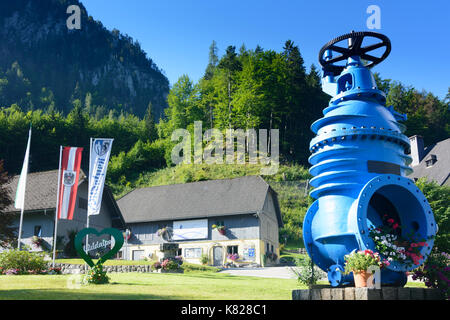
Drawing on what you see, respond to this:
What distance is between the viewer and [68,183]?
2384cm

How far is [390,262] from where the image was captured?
314 inches

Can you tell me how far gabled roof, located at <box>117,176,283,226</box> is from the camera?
4000 centimetres

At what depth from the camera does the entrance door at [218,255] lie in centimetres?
3903

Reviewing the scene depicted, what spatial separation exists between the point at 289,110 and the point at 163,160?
23.8m

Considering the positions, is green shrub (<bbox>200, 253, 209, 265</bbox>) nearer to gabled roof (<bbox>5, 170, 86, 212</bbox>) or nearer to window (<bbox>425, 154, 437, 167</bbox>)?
gabled roof (<bbox>5, 170, 86, 212</bbox>)

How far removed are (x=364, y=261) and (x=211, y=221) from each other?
1310 inches

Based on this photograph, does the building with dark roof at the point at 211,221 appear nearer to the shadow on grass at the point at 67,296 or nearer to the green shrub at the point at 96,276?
the green shrub at the point at 96,276

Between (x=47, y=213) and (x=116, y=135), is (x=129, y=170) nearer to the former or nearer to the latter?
(x=116, y=135)

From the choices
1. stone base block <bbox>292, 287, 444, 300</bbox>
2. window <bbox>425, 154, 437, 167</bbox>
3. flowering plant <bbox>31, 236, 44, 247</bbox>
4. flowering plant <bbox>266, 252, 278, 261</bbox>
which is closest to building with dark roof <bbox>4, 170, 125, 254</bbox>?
flowering plant <bbox>31, 236, 44, 247</bbox>

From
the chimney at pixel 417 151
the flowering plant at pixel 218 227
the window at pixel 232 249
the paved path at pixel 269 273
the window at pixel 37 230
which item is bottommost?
the paved path at pixel 269 273

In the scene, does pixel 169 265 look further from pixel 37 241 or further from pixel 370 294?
pixel 370 294

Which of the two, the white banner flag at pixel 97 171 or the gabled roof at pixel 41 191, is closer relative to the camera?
the white banner flag at pixel 97 171

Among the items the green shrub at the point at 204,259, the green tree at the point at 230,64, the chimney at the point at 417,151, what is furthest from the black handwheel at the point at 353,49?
the green tree at the point at 230,64
